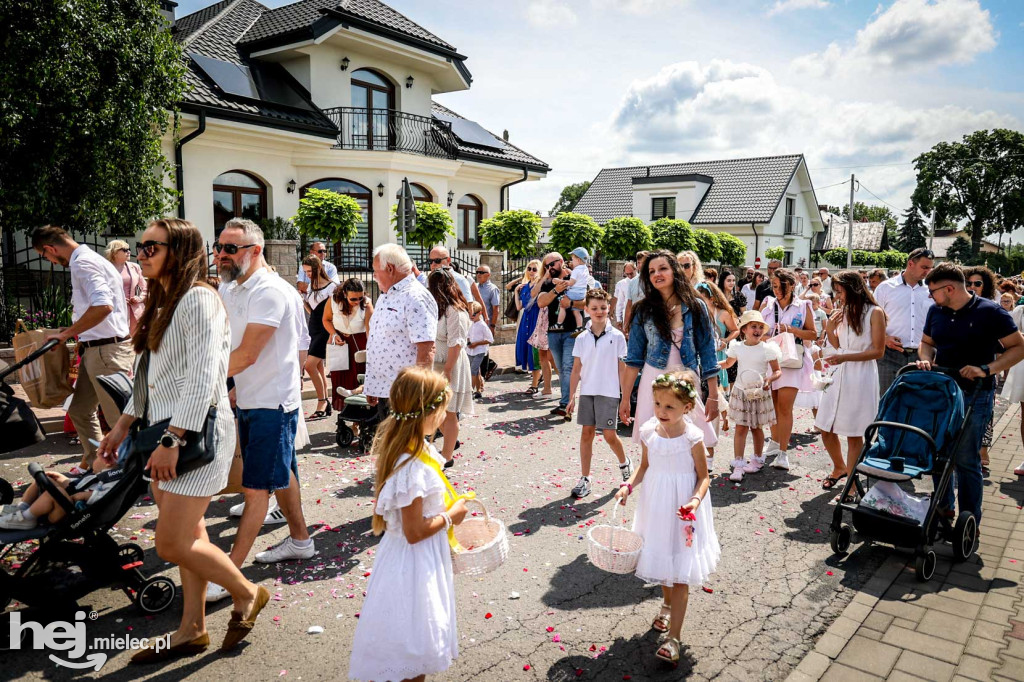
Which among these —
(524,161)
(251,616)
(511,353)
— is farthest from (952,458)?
(524,161)

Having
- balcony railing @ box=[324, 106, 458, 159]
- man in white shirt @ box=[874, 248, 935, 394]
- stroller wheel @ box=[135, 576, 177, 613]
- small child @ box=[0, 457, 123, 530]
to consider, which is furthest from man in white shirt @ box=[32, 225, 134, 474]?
balcony railing @ box=[324, 106, 458, 159]

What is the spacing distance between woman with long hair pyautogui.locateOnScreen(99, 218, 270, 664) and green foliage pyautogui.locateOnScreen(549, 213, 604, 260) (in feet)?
53.2

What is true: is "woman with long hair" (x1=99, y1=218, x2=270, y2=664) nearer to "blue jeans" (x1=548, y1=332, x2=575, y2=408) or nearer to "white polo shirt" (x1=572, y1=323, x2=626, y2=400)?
"white polo shirt" (x1=572, y1=323, x2=626, y2=400)

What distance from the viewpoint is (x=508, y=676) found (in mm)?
3301

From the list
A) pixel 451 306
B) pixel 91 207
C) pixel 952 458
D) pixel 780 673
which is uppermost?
pixel 91 207

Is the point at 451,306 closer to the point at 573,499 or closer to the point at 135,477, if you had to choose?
the point at 573,499

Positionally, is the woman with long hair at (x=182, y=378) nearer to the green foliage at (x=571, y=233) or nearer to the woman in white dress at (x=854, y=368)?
the woman in white dress at (x=854, y=368)

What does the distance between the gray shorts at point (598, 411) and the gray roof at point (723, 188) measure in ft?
116

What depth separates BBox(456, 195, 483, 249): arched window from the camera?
80.0ft

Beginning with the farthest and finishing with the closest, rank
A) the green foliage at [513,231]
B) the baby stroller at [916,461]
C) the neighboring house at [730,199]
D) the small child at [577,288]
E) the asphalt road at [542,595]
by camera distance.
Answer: the neighboring house at [730,199]
the green foliage at [513,231]
the small child at [577,288]
the baby stroller at [916,461]
the asphalt road at [542,595]

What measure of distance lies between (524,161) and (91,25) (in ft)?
51.0

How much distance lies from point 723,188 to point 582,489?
39.9 metres

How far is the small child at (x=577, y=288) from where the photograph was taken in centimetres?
909

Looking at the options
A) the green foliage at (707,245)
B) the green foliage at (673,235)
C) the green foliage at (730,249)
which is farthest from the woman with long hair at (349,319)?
the green foliage at (730,249)
